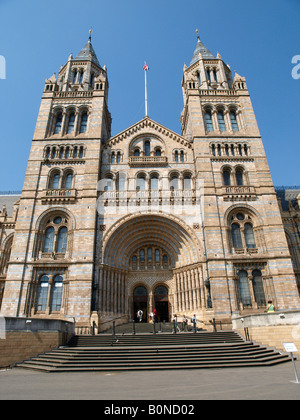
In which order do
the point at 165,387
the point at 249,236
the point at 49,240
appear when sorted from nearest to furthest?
1. the point at 165,387
2. the point at 49,240
3. the point at 249,236

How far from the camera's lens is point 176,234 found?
22688mm

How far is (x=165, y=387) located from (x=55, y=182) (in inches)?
805

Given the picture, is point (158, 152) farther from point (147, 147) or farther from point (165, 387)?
point (165, 387)

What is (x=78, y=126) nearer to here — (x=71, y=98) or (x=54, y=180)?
(x=71, y=98)

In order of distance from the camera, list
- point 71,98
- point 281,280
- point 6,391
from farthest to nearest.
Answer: point 71,98 → point 281,280 → point 6,391

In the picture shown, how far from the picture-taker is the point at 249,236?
21828 mm

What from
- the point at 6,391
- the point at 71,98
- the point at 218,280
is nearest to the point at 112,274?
the point at 218,280

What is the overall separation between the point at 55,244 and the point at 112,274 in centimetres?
527

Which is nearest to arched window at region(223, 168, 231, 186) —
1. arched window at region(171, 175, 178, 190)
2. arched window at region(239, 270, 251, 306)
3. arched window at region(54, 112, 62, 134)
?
arched window at region(171, 175, 178, 190)

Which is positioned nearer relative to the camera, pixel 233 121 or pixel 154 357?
pixel 154 357

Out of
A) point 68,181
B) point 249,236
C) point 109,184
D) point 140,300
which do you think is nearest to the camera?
point 249,236

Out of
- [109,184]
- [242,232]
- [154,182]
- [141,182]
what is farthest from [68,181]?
[242,232]

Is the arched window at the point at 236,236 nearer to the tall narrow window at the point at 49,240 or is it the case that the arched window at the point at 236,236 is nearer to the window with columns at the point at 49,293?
the window with columns at the point at 49,293

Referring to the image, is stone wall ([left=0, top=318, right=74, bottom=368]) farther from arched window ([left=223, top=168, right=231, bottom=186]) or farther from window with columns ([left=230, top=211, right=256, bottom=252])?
arched window ([left=223, top=168, right=231, bottom=186])
